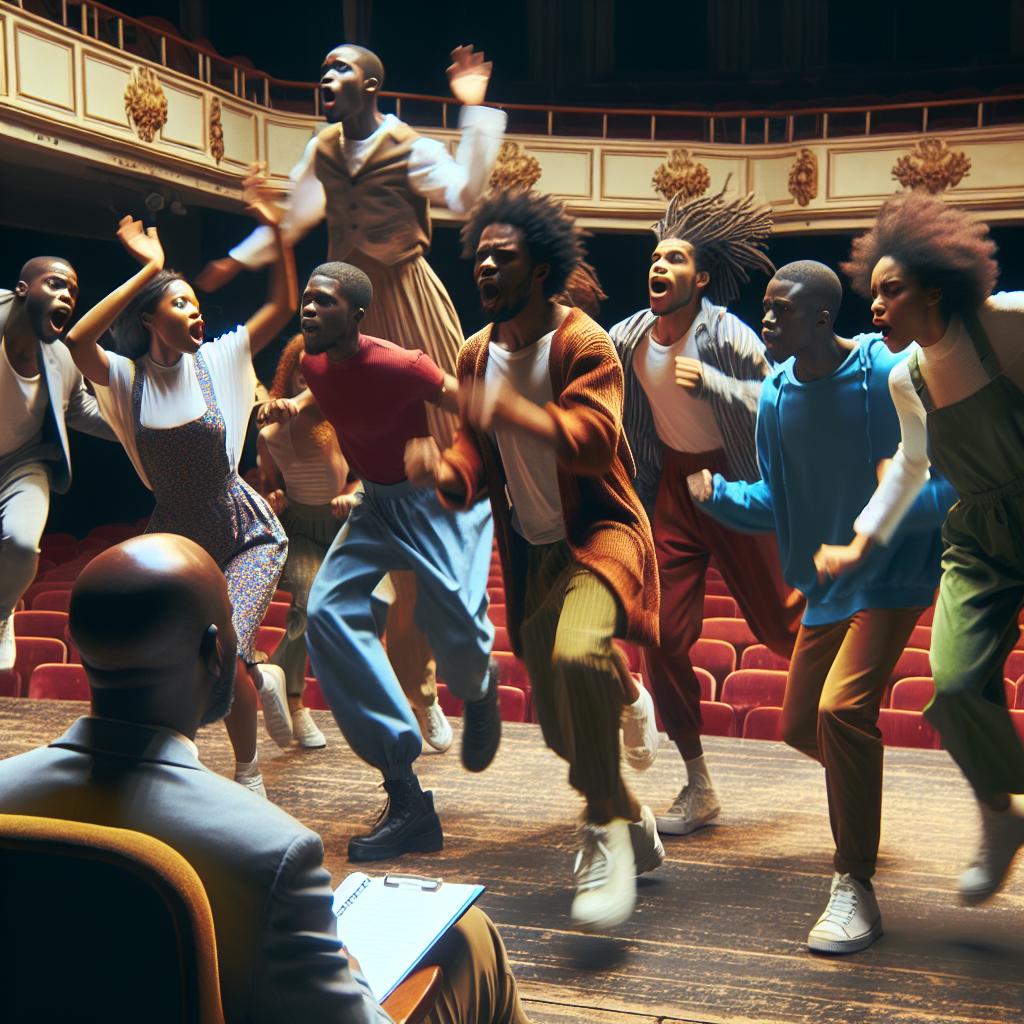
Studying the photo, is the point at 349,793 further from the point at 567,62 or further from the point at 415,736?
the point at 567,62

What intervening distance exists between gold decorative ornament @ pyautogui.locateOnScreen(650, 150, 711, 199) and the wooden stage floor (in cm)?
824

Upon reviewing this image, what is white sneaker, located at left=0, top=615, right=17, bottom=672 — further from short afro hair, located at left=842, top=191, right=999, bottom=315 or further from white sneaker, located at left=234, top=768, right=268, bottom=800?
short afro hair, located at left=842, top=191, right=999, bottom=315

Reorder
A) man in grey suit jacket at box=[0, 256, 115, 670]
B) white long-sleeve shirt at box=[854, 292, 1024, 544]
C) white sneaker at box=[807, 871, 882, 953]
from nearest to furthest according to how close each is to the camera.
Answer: white long-sleeve shirt at box=[854, 292, 1024, 544] → white sneaker at box=[807, 871, 882, 953] → man in grey suit jacket at box=[0, 256, 115, 670]

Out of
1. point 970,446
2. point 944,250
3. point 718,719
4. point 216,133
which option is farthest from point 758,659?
point 216,133

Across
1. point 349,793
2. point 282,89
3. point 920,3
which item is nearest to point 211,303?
point 282,89

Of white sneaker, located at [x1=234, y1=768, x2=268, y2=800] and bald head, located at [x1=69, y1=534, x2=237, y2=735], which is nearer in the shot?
bald head, located at [x1=69, y1=534, x2=237, y2=735]

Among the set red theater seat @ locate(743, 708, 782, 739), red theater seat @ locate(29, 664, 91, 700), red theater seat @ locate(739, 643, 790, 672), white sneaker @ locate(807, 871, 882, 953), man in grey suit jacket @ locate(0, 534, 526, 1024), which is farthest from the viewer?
red theater seat @ locate(739, 643, 790, 672)

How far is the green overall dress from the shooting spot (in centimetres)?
282

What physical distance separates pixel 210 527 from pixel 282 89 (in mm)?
11474

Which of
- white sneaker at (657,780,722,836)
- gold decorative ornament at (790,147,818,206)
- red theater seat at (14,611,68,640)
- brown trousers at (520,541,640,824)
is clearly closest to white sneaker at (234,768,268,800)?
white sneaker at (657,780,722,836)

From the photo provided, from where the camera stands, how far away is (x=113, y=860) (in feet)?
4.17

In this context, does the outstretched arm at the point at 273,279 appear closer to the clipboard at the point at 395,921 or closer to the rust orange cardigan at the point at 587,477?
the rust orange cardigan at the point at 587,477

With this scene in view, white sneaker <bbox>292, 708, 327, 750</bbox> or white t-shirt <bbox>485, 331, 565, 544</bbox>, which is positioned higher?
white t-shirt <bbox>485, 331, 565, 544</bbox>

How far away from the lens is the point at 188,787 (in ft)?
4.62
